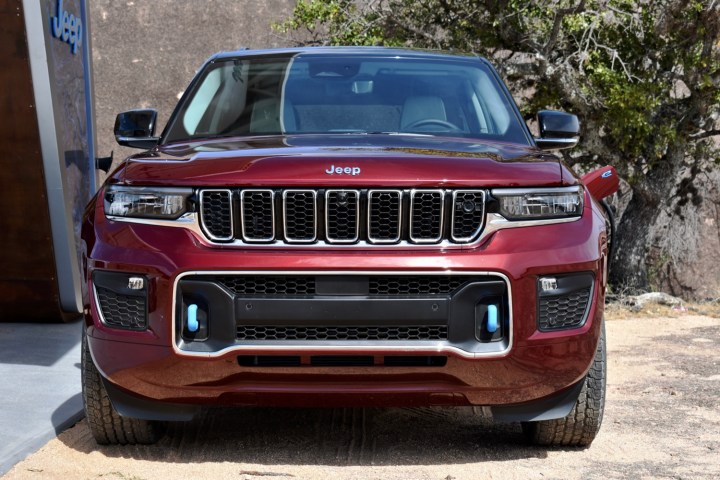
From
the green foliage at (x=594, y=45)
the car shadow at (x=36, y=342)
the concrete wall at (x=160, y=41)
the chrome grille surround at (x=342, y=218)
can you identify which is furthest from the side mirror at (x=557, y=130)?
the concrete wall at (x=160, y=41)

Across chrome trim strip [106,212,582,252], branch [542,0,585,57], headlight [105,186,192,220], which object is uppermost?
headlight [105,186,192,220]

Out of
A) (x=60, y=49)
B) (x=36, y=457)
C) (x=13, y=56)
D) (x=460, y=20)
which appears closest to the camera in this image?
(x=36, y=457)

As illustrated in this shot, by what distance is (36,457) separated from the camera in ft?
16.0

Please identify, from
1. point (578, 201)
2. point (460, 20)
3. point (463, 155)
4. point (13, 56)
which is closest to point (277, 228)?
point (463, 155)

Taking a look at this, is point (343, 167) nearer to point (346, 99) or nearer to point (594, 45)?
point (346, 99)

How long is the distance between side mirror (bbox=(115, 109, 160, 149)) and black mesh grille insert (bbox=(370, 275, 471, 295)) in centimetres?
174

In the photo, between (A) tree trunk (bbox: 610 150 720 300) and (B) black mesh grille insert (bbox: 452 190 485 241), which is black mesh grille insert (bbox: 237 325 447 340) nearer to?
(B) black mesh grille insert (bbox: 452 190 485 241)

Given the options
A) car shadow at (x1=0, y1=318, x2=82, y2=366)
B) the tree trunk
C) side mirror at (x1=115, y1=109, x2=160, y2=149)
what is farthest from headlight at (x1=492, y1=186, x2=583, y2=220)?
the tree trunk

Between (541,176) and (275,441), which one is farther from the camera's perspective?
(275,441)

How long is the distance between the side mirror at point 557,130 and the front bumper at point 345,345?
106 cm

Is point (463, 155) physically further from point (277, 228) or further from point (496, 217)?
point (277, 228)

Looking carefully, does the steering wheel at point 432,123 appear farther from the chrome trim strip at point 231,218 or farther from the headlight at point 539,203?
the chrome trim strip at point 231,218

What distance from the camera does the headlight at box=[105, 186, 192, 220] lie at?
4.36 meters

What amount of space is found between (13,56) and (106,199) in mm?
3464
